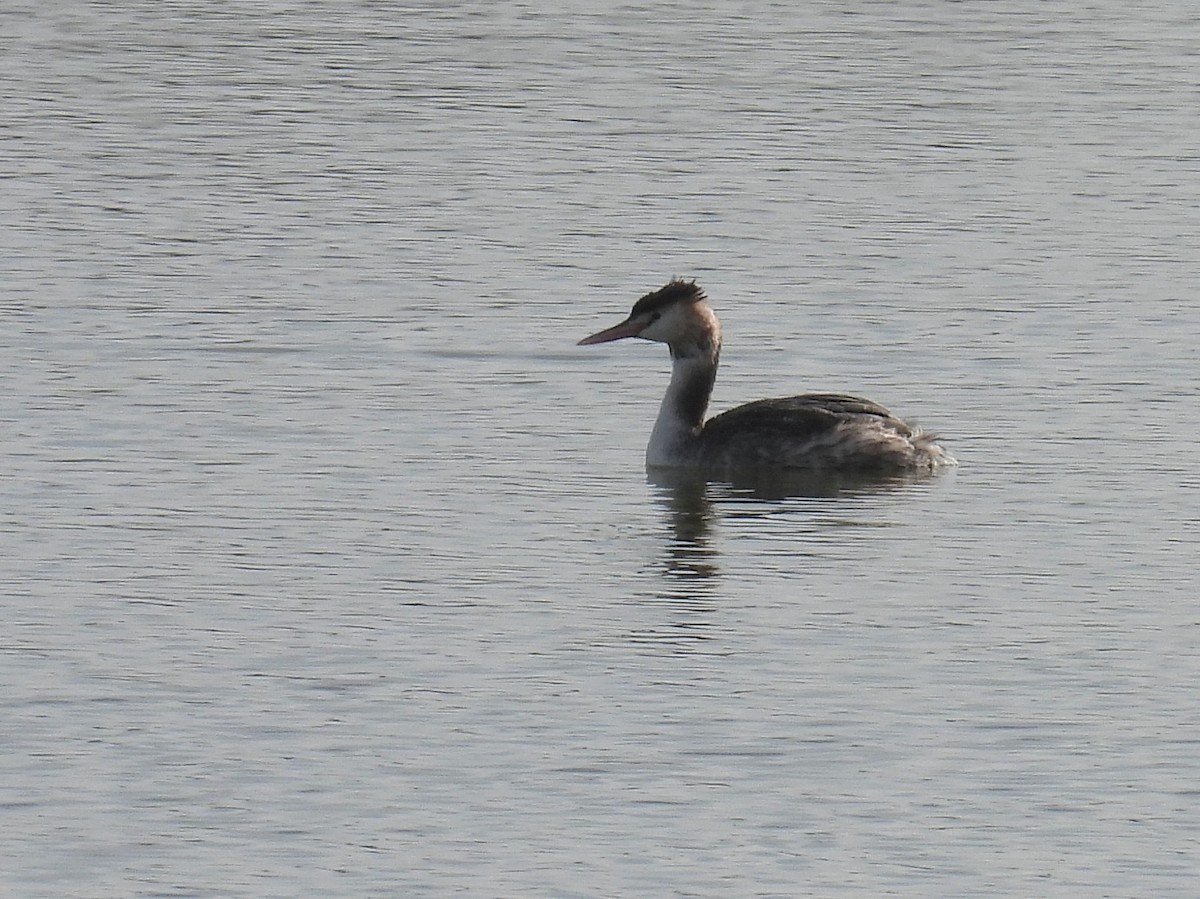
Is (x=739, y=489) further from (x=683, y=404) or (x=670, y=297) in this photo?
(x=670, y=297)

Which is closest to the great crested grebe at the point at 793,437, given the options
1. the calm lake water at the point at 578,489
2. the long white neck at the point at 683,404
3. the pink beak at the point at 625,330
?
the long white neck at the point at 683,404

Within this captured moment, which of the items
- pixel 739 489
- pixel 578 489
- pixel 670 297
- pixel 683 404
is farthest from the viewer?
pixel 670 297

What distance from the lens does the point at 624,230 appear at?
73.0 feet

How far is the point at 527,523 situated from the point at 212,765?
13.5 feet

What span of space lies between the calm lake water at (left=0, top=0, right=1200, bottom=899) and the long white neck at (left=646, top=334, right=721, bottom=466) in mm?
283

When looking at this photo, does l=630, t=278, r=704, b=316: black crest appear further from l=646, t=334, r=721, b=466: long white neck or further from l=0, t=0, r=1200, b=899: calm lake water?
l=0, t=0, r=1200, b=899: calm lake water

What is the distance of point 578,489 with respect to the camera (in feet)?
51.0

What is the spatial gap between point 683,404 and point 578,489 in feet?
4.92

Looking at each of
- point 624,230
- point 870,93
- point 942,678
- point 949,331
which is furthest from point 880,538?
point 870,93

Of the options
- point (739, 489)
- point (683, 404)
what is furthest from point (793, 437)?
point (683, 404)

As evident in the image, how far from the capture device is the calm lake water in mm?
10289

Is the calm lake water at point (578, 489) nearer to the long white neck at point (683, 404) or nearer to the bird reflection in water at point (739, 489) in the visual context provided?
the bird reflection in water at point (739, 489)

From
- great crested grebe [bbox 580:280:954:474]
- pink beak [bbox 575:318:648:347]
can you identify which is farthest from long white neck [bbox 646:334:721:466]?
pink beak [bbox 575:318:648:347]

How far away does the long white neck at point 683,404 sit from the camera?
16469mm
